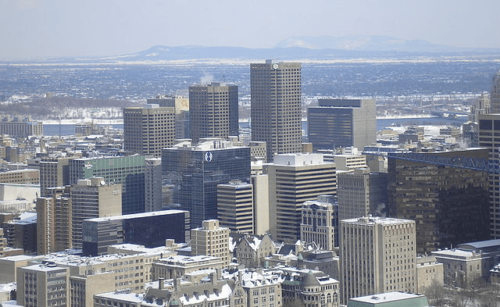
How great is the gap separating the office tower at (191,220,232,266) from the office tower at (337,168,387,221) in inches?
236

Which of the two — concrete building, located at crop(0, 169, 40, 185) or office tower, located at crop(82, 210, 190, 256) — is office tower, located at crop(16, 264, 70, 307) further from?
concrete building, located at crop(0, 169, 40, 185)

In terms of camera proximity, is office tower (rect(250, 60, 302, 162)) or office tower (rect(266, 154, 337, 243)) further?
office tower (rect(250, 60, 302, 162))

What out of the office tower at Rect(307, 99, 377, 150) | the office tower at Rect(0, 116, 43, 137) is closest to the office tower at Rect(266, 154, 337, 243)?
the office tower at Rect(307, 99, 377, 150)

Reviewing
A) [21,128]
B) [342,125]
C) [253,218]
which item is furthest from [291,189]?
[21,128]

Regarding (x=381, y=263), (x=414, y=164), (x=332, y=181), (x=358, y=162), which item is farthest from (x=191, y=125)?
(x=381, y=263)

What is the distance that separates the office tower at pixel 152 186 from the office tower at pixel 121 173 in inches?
15.4

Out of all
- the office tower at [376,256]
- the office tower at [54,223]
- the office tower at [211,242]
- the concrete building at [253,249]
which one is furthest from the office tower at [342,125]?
the office tower at [376,256]

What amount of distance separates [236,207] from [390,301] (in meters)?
20.1

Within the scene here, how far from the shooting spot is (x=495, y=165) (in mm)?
64938

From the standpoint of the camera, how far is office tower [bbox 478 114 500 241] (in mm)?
64500

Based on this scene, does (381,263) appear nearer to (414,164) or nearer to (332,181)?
(414,164)

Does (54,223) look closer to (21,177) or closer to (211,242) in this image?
(211,242)

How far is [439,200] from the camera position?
62969mm

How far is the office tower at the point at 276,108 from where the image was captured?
3691 inches
